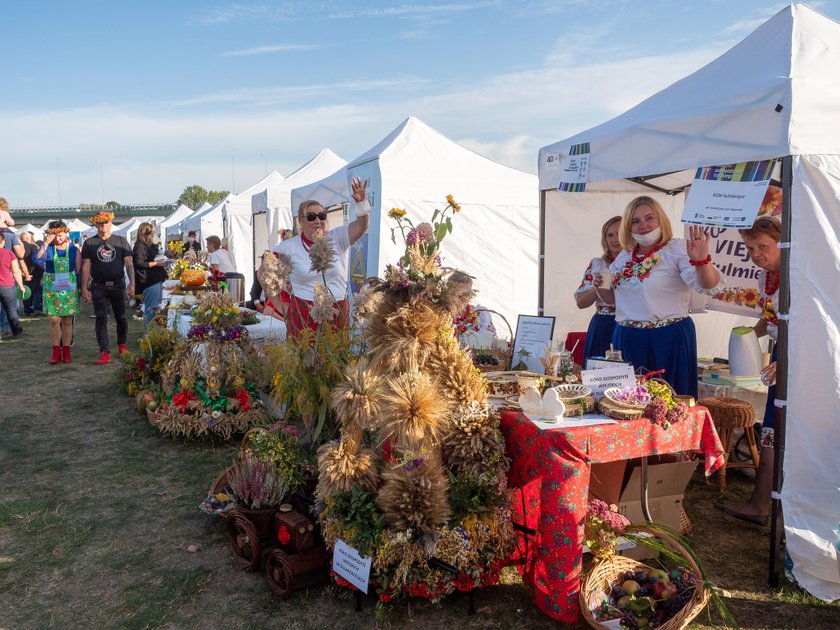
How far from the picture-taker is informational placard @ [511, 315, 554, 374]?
11.3 ft

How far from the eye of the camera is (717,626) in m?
2.43

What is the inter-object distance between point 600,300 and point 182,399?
3126 mm

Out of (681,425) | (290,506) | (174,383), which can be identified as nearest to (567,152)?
(681,425)

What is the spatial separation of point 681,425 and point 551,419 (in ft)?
1.87

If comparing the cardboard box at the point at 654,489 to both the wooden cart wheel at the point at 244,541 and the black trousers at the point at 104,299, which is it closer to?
the wooden cart wheel at the point at 244,541

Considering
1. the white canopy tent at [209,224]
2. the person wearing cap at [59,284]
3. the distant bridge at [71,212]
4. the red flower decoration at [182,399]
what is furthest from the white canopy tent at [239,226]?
the distant bridge at [71,212]

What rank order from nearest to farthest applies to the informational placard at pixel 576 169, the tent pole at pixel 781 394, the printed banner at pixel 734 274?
the tent pole at pixel 781 394, the informational placard at pixel 576 169, the printed banner at pixel 734 274

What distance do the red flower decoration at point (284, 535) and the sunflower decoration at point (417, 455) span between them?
232 millimetres

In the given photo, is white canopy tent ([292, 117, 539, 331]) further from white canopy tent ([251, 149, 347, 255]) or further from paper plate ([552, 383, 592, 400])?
paper plate ([552, 383, 592, 400])

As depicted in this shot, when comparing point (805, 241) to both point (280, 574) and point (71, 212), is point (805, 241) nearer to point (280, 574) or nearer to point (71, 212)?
point (280, 574)

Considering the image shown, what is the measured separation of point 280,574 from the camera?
2.69m

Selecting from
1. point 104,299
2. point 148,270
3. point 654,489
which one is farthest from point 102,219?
point 654,489

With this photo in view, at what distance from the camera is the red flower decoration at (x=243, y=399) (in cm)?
485

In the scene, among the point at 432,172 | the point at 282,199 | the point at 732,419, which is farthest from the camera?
the point at 282,199
